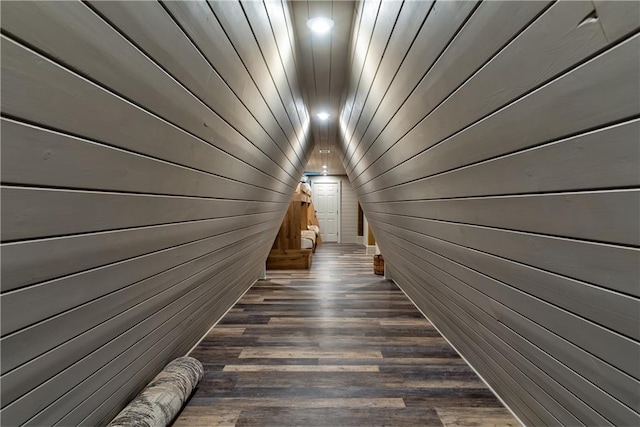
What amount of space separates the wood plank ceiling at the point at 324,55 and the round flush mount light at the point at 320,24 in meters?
0.02

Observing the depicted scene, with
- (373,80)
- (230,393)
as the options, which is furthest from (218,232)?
(373,80)

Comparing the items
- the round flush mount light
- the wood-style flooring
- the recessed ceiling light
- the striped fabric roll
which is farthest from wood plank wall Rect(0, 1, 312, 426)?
the recessed ceiling light

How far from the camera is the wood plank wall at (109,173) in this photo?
1.99ft

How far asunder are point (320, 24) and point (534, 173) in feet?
5.15

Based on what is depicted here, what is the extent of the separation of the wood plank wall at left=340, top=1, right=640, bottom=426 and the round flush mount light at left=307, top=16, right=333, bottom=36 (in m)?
0.32

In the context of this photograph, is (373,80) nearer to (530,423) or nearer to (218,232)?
(218,232)

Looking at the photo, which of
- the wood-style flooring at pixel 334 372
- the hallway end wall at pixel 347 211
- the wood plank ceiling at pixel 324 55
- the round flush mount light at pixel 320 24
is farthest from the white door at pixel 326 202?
the round flush mount light at pixel 320 24

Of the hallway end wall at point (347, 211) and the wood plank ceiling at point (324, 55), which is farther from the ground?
the wood plank ceiling at point (324, 55)

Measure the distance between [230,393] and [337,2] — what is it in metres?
Result: 2.30

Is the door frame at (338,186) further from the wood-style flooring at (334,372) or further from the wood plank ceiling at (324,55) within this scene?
the wood-style flooring at (334,372)

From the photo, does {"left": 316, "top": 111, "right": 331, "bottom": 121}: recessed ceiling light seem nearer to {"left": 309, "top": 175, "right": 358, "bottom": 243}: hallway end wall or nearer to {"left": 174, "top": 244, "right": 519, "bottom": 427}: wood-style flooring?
{"left": 174, "top": 244, "right": 519, "bottom": 427}: wood-style flooring

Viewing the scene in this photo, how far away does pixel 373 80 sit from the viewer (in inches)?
70.1

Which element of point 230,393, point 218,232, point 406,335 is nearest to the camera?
point 230,393

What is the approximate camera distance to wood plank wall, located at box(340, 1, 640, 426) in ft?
1.93
